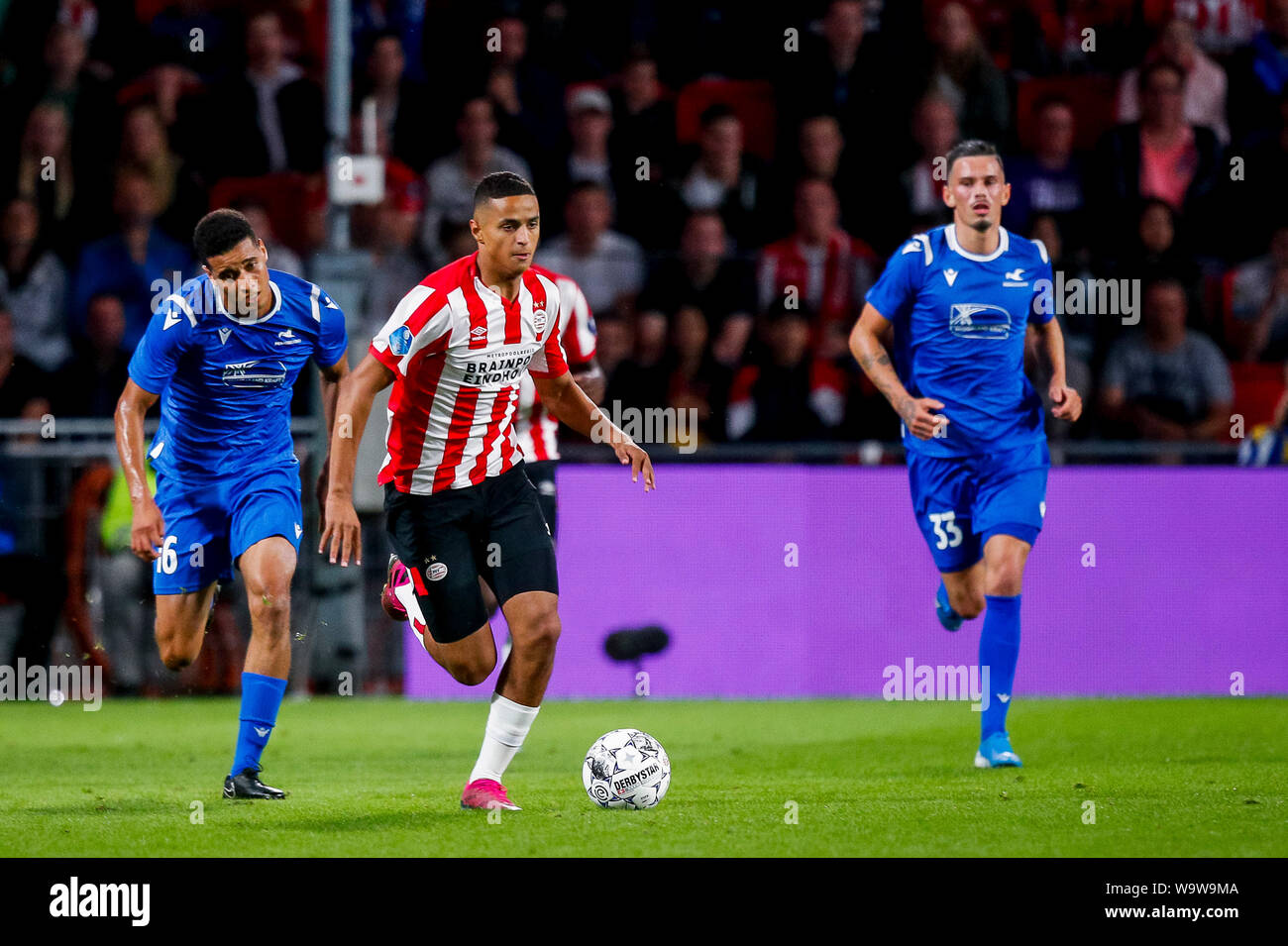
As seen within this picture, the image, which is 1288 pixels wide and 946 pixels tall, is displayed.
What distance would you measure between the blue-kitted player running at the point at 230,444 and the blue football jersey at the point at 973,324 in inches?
100.0

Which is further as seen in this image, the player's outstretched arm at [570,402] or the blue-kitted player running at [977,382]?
the blue-kitted player running at [977,382]

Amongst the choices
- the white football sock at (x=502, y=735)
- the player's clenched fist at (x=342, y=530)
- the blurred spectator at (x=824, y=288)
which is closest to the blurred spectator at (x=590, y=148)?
the blurred spectator at (x=824, y=288)

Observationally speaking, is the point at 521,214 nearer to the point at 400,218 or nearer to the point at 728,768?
the point at 728,768

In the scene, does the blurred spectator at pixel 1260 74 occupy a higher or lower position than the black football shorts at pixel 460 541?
higher

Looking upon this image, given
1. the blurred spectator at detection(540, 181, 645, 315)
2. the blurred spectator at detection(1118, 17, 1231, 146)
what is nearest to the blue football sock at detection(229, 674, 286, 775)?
the blurred spectator at detection(540, 181, 645, 315)

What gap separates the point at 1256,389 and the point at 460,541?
7.46 metres

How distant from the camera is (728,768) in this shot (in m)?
7.96

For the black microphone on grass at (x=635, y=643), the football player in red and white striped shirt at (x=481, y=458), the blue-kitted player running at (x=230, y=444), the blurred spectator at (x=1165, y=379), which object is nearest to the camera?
the football player in red and white striped shirt at (x=481, y=458)

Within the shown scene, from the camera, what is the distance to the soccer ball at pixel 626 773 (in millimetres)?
6418

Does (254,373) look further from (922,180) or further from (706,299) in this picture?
(922,180)

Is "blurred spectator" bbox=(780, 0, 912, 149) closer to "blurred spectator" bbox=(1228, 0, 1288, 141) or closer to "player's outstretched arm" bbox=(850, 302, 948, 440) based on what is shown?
"blurred spectator" bbox=(1228, 0, 1288, 141)

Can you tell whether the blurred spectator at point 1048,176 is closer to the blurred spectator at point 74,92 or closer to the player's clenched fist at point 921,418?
the player's clenched fist at point 921,418
